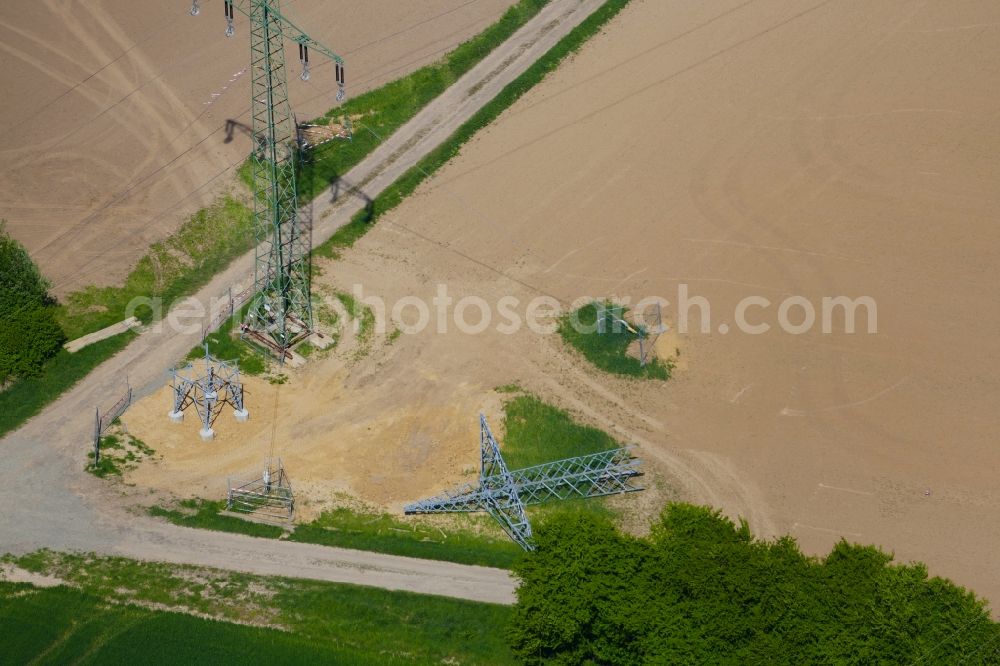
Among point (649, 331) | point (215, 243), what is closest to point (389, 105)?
point (215, 243)

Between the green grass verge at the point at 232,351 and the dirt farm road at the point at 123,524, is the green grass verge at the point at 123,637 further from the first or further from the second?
the green grass verge at the point at 232,351

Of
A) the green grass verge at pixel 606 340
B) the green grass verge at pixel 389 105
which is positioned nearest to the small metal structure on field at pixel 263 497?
the green grass verge at pixel 606 340

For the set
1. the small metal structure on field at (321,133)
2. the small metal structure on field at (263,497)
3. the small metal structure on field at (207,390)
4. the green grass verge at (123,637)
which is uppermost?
the small metal structure on field at (321,133)

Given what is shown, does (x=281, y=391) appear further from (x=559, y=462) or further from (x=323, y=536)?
(x=559, y=462)

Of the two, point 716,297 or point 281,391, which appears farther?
point 716,297

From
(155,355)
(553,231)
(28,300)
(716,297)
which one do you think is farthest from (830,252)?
(28,300)

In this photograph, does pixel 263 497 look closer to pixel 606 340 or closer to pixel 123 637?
pixel 123 637
